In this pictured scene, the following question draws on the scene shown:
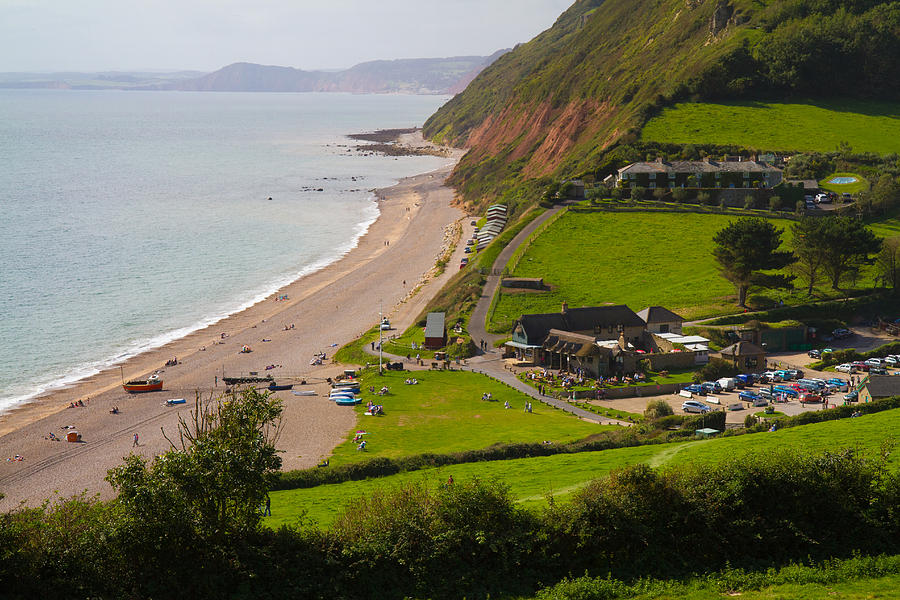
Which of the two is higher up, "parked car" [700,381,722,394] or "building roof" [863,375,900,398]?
"building roof" [863,375,900,398]

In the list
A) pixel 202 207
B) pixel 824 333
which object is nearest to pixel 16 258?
pixel 202 207

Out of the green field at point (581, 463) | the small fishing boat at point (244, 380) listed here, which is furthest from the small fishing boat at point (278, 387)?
the green field at point (581, 463)

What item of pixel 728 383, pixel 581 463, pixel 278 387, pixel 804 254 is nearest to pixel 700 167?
pixel 804 254

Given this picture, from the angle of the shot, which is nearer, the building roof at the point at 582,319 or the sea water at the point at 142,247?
the building roof at the point at 582,319

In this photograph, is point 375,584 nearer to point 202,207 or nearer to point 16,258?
point 16,258

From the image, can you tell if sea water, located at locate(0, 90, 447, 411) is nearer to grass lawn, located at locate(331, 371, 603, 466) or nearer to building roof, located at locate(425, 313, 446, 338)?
building roof, located at locate(425, 313, 446, 338)

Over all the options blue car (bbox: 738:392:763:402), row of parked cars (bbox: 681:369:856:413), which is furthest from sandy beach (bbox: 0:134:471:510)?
blue car (bbox: 738:392:763:402)

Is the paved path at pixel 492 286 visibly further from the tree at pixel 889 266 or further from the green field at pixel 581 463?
the tree at pixel 889 266

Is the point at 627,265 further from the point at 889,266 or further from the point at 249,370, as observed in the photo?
the point at 249,370
